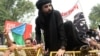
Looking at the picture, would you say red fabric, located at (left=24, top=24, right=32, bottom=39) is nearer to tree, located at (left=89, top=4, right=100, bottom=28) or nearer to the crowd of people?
Answer: the crowd of people

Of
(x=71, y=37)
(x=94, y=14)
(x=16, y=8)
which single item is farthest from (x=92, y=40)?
(x=94, y=14)

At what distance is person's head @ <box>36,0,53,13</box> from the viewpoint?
15.3 ft

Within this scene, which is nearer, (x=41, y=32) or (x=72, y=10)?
(x=41, y=32)

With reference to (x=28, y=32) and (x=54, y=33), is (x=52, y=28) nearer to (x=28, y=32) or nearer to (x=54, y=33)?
(x=54, y=33)

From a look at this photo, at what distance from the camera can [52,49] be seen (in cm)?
498

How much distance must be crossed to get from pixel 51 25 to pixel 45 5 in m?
0.29

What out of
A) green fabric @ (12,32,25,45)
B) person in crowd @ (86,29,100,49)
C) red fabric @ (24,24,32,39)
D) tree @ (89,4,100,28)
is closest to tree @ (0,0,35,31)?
tree @ (89,4,100,28)

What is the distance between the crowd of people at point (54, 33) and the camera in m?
4.69

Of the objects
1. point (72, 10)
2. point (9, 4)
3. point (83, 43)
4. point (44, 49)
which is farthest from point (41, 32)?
point (9, 4)

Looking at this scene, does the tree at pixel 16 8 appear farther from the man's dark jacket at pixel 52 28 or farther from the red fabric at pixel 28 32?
the man's dark jacket at pixel 52 28

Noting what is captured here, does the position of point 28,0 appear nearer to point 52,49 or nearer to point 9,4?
point 9,4

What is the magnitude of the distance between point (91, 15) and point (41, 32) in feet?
222

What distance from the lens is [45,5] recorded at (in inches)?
184

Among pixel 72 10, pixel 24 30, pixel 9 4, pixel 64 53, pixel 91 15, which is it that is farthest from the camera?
pixel 91 15
